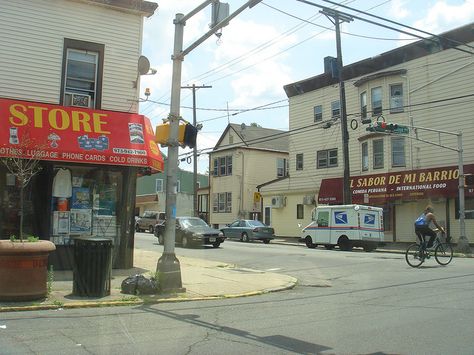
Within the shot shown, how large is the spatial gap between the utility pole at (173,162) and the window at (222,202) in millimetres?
32484

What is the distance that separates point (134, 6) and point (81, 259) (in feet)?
26.6

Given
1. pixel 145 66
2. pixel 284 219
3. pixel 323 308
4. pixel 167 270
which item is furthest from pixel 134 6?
pixel 284 219

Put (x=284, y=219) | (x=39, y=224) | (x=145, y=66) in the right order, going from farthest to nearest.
Answer: (x=284, y=219) → (x=145, y=66) → (x=39, y=224)

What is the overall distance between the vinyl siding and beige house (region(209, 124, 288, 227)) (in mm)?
25949

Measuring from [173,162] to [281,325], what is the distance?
461 centimetres

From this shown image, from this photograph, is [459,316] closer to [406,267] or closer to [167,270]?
[167,270]

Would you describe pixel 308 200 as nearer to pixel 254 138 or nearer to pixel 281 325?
pixel 254 138

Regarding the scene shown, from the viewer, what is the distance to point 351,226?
80.5 feet

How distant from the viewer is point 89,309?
9.08 meters

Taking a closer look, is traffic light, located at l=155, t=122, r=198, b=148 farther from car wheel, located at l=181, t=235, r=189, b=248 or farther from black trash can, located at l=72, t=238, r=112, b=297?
car wheel, located at l=181, t=235, r=189, b=248

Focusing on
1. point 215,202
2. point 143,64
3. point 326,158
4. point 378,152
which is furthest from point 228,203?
point 143,64

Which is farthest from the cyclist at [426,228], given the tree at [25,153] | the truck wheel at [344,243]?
the tree at [25,153]

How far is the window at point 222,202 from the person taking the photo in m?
43.8

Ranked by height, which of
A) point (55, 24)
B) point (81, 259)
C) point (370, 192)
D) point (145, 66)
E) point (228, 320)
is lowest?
point (228, 320)
